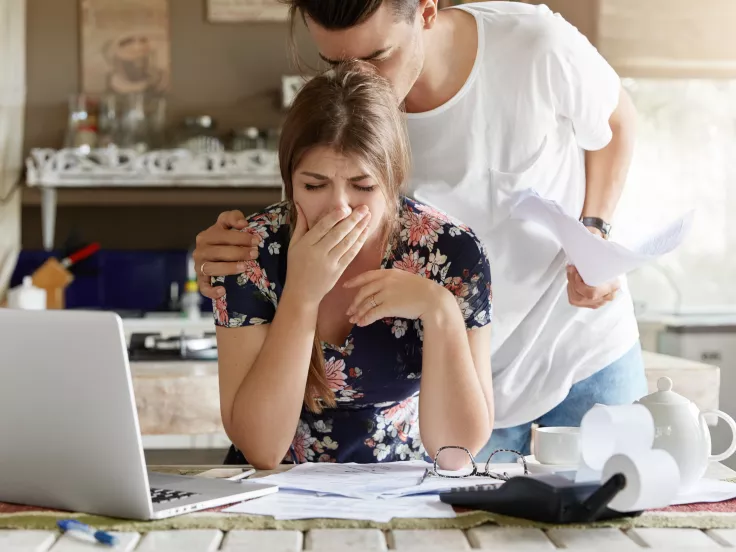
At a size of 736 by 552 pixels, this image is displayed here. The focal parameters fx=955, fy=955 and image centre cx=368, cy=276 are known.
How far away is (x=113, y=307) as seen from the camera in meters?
3.91

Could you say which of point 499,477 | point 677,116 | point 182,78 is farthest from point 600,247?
point 182,78

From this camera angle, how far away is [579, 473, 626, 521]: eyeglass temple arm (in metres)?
0.94

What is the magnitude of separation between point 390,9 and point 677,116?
2658mm

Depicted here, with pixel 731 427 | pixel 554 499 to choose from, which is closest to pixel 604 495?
pixel 554 499

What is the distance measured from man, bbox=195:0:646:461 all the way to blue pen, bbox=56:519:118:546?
0.89 metres

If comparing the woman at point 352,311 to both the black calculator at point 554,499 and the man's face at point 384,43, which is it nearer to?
the man's face at point 384,43

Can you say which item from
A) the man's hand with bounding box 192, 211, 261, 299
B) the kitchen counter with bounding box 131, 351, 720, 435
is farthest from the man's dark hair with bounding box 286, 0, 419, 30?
the kitchen counter with bounding box 131, 351, 720, 435

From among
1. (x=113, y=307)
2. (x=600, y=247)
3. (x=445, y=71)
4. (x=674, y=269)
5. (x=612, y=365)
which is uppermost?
(x=445, y=71)

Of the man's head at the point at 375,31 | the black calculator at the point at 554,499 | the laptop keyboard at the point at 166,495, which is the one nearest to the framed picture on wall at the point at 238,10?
the man's head at the point at 375,31

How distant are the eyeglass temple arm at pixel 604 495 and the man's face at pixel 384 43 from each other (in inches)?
30.6

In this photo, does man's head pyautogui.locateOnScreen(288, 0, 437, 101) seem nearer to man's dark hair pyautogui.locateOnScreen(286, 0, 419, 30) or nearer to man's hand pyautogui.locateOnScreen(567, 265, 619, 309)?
man's dark hair pyautogui.locateOnScreen(286, 0, 419, 30)

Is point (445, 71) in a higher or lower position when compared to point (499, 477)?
higher

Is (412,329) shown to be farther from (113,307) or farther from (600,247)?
(113,307)

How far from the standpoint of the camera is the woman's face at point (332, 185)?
1.41m
